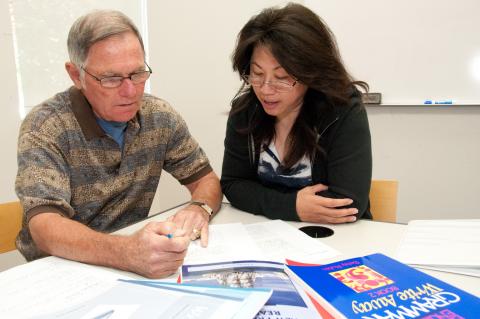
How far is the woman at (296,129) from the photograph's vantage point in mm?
1274

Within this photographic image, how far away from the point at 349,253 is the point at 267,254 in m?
0.22

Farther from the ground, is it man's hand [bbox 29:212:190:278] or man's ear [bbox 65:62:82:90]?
man's ear [bbox 65:62:82:90]

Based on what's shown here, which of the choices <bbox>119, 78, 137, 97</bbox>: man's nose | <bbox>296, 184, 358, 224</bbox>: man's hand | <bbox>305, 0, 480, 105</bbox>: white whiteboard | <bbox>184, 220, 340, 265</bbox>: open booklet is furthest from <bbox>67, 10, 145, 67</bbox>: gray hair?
<bbox>305, 0, 480, 105</bbox>: white whiteboard

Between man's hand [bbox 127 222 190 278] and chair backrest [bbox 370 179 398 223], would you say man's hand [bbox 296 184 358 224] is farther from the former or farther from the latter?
man's hand [bbox 127 222 190 278]

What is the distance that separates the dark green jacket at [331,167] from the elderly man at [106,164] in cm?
12

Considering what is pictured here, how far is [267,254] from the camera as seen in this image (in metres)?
0.98

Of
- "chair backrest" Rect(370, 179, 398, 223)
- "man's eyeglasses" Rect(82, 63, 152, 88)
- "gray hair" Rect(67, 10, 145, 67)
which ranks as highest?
"gray hair" Rect(67, 10, 145, 67)

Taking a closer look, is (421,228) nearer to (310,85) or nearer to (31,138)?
(310,85)

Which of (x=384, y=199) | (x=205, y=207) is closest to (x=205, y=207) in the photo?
(x=205, y=207)

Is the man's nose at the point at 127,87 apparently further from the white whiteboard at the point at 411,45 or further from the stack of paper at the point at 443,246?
the white whiteboard at the point at 411,45

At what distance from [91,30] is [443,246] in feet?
3.79

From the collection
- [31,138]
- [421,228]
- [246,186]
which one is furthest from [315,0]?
[31,138]

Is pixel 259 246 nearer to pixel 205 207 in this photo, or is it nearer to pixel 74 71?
pixel 205 207

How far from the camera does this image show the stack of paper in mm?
908
